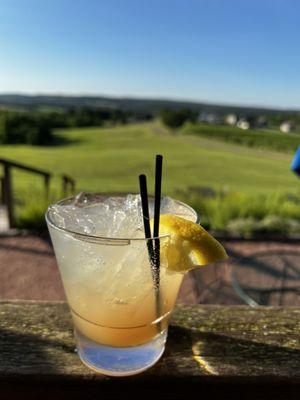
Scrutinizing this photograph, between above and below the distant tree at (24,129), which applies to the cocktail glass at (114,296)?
above

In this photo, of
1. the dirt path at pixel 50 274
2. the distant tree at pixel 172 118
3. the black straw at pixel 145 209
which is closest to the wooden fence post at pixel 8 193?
the dirt path at pixel 50 274

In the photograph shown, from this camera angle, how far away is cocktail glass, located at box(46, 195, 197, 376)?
0.66 metres

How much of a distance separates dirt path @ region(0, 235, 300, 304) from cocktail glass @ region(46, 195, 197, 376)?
1940mm

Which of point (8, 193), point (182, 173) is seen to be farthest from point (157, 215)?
point (182, 173)

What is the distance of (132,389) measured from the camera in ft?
2.28

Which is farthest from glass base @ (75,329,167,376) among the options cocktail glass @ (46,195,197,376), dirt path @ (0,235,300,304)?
dirt path @ (0,235,300,304)

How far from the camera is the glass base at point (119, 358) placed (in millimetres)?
708

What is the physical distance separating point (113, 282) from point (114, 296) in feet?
0.08

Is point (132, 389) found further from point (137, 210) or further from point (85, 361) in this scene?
point (137, 210)

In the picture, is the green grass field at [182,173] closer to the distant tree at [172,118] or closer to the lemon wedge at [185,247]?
the distant tree at [172,118]

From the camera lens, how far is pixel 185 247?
2.19ft

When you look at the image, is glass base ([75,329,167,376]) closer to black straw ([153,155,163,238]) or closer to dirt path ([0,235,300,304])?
black straw ([153,155,163,238])

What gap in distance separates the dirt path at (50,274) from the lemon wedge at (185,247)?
6.51 ft

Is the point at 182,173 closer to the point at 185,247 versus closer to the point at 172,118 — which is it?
the point at 185,247
